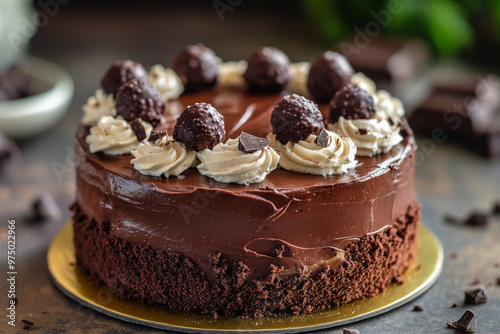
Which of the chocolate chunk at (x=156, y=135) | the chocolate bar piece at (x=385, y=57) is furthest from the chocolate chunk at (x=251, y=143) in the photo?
the chocolate bar piece at (x=385, y=57)

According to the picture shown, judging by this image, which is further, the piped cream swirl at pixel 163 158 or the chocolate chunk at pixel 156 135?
the chocolate chunk at pixel 156 135

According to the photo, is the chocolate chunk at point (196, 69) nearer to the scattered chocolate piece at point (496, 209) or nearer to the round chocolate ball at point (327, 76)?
the round chocolate ball at point (327, 76)

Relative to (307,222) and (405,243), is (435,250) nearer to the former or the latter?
(405,243)

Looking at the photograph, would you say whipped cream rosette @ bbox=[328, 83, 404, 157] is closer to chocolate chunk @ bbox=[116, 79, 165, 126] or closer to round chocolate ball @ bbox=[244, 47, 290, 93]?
round chocolate ball @ bbox=[244, 47, 290, 93]

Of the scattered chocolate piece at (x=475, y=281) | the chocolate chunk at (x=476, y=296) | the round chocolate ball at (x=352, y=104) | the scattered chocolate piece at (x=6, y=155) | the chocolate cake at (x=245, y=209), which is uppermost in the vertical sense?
the round chocolate ball at (x=352, y=104)

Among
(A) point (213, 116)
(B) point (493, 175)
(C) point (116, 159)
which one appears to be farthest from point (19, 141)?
(B) point (493, 175)

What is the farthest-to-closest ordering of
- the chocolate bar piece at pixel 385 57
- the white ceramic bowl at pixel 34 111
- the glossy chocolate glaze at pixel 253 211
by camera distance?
the chocolate bar piece at pixel 385 57 < the white ceramic bowl at pixel 34 111 < the glossy chocolate glaze at pixel 253 211

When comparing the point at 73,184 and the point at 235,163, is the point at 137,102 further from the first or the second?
the point at 73,184
